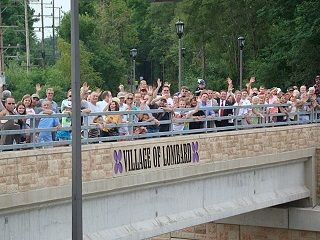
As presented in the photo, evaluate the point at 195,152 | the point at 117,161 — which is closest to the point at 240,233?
the point at 195,152

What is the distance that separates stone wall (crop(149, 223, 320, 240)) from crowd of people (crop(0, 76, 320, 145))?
9.73 ft

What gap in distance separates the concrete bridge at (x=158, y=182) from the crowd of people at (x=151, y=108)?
389 mm

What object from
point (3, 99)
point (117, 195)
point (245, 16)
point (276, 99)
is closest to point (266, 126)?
point (276, 99)

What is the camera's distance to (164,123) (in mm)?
19531

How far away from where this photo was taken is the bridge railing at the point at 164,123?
607 inches

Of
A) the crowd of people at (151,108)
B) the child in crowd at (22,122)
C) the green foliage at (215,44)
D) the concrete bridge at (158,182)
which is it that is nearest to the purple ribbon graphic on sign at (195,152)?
the concrete bridge at (158,182)

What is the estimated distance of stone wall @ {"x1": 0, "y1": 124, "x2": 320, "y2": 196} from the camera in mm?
15109

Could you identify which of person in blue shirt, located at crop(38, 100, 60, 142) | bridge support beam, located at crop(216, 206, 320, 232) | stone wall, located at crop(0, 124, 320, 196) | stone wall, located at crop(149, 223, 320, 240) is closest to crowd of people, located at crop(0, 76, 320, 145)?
person in blue shirt, located at crop(38, 100, 60, 142)

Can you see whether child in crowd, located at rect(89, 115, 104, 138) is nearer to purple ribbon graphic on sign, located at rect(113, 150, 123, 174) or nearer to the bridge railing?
the bridge railing

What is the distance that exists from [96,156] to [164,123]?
8.73 ft

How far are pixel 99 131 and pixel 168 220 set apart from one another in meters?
2.73

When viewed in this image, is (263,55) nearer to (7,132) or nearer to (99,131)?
(99,131)

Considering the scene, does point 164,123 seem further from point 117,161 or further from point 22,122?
point 22,122

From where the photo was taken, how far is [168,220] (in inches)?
773
